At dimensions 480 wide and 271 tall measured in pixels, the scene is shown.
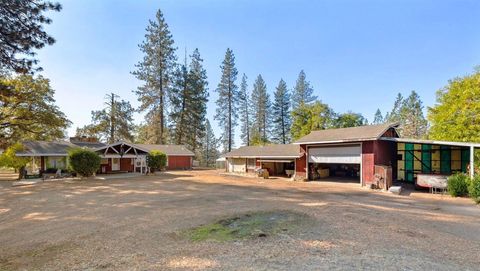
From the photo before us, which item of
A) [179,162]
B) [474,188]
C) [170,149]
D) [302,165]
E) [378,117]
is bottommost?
[179,162]

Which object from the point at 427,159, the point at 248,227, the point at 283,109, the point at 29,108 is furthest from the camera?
the point at 283,109

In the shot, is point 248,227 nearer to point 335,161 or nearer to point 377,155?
point 377,155

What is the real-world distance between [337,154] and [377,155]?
9.23ft

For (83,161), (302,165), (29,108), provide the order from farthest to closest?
(29,108)
(302,165)
(83,161)

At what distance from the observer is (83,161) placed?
2156 cm

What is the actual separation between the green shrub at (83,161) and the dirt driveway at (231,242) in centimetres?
1069

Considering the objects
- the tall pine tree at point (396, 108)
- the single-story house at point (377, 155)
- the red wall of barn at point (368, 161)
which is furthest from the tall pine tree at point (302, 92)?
the red wall of barn at point (368, 161)

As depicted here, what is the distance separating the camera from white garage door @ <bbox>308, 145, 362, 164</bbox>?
18.0m

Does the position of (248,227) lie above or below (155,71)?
below

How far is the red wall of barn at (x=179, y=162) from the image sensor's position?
35.2 m

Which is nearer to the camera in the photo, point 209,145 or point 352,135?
point 352,135

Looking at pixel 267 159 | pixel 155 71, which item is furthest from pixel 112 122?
pixel 267 159

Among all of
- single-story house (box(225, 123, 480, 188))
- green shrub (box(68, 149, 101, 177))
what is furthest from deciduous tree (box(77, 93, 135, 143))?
single-story house (box(225, 123, 480, 188))

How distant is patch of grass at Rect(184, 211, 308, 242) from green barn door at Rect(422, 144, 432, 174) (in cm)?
1489
